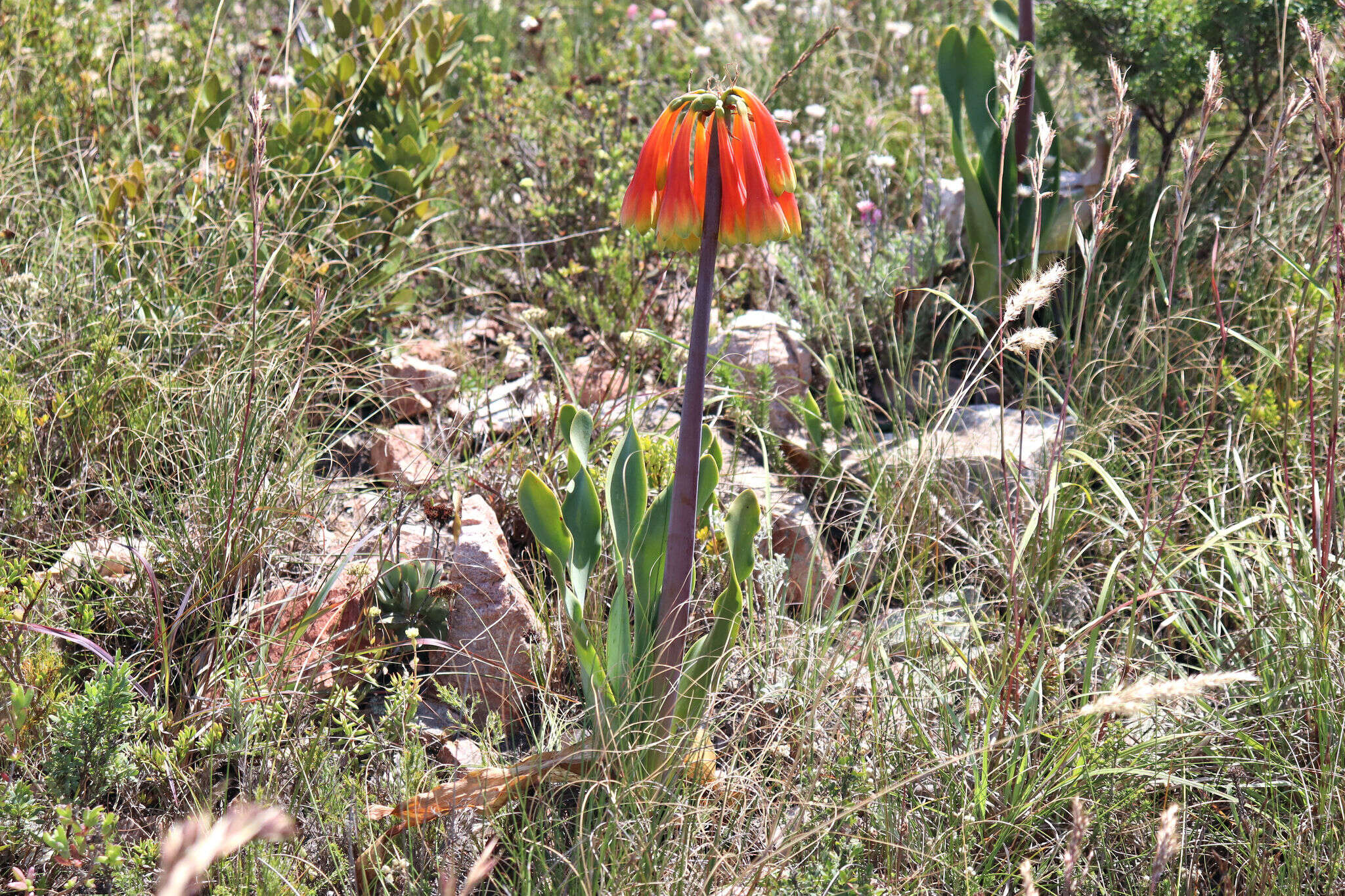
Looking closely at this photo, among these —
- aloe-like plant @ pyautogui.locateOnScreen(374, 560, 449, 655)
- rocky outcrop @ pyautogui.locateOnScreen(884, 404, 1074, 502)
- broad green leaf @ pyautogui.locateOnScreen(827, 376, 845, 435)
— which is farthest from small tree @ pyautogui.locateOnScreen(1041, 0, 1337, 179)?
aloe-like plant @ pyautogui.locateOnScreen(374, 560, 449, 655)

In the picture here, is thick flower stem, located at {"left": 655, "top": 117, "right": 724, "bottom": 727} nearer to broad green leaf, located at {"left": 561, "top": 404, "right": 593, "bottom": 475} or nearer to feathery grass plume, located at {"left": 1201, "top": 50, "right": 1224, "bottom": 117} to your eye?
broad green leaf, located at {"left": 561, "top": 404, "right": 593, "bottom": 475}

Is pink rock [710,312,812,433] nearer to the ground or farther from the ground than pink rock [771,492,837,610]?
farther from the ground

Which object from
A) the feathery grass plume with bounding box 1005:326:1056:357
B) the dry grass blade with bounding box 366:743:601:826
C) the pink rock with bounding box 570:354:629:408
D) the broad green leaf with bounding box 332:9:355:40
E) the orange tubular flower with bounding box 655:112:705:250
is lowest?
the dry grass blade with bounding box 366:743:601:826

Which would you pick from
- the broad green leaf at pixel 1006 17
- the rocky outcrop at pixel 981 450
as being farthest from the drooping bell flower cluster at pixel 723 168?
the broad green leaf at pixel 1006 17

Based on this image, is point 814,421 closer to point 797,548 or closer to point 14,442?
point 797,548

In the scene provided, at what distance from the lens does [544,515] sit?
189 cm

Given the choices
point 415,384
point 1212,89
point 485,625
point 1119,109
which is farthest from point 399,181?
point 1212,89

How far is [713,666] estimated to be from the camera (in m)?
1.86

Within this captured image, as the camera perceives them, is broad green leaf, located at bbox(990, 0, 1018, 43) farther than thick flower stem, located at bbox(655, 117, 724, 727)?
Yes

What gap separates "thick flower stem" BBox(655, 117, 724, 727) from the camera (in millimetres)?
1632

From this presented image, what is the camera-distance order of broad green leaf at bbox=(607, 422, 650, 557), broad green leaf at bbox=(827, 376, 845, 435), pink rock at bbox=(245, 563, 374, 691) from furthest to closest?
broad green leaf at bbox=(827, 376, 845, 435)
pink rock at bbox=(245, 563, 374, 691)
broad green leaf at bbox=(607, 422, 650, 557)

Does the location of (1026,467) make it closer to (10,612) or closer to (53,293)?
(10,612)

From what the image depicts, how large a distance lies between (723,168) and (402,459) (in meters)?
1.55

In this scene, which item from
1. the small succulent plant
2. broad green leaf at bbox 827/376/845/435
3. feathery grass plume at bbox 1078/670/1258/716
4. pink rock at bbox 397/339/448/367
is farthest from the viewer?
pink rock at bbox 397/339/448/367
